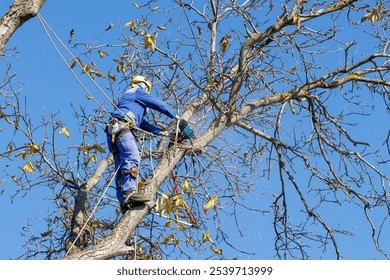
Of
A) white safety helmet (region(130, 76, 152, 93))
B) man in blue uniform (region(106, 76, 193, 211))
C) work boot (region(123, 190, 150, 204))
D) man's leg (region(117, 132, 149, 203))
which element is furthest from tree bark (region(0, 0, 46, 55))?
white safety helmet (region(130, 76, 152, 93))

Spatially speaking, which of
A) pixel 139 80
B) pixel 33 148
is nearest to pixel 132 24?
pixel 139 80

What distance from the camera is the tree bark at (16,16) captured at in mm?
5262

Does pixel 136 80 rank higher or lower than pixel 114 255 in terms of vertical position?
higher

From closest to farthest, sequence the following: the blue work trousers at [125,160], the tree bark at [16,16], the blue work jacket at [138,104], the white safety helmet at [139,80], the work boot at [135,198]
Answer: the tree bark at [16,16]
the work boot at [135,198]
the blue work trousers at [125,160]
the blue work jacket at [138,104]
the white safety helmet at [139,80]

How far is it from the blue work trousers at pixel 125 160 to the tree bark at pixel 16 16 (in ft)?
6.78

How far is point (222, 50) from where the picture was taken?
7535 mm

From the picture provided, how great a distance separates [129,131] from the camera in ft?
23.8

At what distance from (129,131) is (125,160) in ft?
0.97

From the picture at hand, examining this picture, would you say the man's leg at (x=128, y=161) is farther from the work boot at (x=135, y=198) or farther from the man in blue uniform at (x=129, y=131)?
the work boot at (x=135, y=198)

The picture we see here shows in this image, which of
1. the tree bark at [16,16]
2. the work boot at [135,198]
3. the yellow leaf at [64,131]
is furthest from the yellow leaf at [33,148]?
the tree bark at [16,16]

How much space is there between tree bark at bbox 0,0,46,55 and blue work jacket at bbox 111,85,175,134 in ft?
7.13

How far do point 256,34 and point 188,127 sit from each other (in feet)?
3.63
